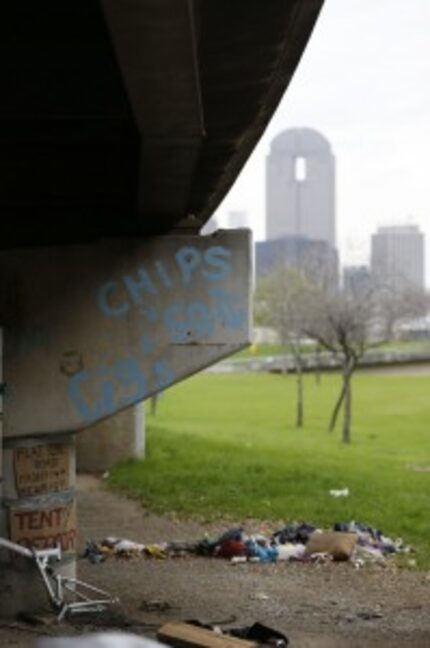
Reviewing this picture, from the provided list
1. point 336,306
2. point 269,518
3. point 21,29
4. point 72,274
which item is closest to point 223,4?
point 21,29

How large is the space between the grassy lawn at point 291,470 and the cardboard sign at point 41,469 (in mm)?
4742

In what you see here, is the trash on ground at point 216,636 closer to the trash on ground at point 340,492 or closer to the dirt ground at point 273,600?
the dirt ground at point 273,600

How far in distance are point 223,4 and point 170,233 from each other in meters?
5.08

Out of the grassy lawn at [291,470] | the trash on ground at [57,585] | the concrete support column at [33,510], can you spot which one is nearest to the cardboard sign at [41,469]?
the concrete support column at [33,510]

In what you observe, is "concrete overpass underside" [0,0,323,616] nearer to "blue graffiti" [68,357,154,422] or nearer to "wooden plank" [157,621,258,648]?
"blue graffiti" [68,357,154,422]

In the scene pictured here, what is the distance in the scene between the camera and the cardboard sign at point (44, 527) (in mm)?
9938

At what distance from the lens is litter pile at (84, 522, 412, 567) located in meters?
12.6

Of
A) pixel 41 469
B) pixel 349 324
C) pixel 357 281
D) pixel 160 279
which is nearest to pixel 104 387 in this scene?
pixel 41 469

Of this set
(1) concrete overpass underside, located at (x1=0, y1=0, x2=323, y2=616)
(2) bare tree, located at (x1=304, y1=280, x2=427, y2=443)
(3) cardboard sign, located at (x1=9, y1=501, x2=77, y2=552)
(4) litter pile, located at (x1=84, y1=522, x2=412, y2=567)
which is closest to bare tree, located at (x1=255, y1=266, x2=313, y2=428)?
(2) bare tree, located at (x1=304, y1=280, x2=427, y2=443)

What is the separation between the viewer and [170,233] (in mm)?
10820

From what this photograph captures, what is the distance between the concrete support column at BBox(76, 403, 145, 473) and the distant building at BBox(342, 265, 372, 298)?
76.4 feet

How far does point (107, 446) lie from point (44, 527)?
41.9ft

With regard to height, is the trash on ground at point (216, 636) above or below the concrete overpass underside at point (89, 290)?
below

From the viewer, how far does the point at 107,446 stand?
74.7 ft
